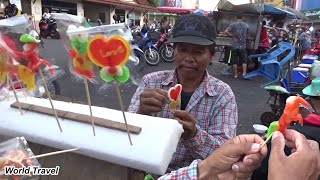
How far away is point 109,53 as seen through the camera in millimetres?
1034

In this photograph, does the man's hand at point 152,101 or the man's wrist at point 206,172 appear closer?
the man's wrist at point 206,172

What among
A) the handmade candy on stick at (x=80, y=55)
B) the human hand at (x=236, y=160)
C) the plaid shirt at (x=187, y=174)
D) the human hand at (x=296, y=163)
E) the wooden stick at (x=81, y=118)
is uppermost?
the handmade candy on stick at (x=80, y=55)

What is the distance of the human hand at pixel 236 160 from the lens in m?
1.00

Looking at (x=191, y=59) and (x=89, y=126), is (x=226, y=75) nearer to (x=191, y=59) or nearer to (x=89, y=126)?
(x=191, y=59)

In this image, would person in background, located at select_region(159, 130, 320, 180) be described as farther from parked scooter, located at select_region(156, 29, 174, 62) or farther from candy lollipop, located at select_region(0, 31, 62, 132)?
parked scooter, located at select_region(156, 29, 174, 62)

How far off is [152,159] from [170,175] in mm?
282

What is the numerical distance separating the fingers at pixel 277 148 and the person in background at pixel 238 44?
7465 millimetres

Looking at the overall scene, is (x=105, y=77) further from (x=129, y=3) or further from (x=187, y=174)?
(x=129, y=3)

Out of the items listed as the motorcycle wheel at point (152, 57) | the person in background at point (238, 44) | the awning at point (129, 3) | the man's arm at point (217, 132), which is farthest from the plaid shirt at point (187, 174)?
the awning at point (129, 3)

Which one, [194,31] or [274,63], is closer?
[194,31]

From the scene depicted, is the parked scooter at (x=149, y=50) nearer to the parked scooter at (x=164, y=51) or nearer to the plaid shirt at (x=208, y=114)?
the parked scooter at (x=164, y=51)

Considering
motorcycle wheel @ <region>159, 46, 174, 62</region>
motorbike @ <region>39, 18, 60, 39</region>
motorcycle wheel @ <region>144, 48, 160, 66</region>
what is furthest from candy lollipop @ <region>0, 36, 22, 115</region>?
motorcycle wheel @ <region>159, 46, 174, 62</region>

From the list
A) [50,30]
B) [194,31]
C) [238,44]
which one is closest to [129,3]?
[238,44]

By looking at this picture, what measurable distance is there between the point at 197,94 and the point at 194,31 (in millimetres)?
363
